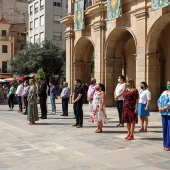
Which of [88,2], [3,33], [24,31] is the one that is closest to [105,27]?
[88,2]

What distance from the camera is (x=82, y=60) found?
23125 millimetres

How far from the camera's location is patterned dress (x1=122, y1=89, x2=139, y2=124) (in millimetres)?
8477

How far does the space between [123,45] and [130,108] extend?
12.1m

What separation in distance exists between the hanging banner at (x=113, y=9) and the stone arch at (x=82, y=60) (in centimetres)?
457

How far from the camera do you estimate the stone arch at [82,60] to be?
74.4ft

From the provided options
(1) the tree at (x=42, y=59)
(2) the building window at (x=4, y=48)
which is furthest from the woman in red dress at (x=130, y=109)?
(2) the building window at (x=4, y=48)

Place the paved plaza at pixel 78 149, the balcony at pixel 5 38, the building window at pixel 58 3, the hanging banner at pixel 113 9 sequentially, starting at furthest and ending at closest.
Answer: the balcony at pixel 5 38 → the building window at pixel 58 3 → the hanging banner at pixel 113 9 → the paved plaza at pixel 78 149

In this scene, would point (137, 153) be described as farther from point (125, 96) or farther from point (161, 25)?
point (161, 25)

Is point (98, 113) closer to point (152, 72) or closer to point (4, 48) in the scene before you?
point (152, 72)

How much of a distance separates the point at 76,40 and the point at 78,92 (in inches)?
468

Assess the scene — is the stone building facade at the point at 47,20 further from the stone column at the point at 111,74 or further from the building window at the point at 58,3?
the stone column at the point at 111,74

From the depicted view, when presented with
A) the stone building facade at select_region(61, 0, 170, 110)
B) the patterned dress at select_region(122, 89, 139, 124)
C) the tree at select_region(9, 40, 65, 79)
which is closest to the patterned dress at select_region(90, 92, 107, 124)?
the patterned dress at select_region(122, 89, 139, 124)

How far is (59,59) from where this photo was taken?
43.1 metres

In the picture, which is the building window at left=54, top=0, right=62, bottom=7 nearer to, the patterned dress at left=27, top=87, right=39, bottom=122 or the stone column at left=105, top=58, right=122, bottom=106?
the stone column at left=105, top=58, right=122, bottom=106
